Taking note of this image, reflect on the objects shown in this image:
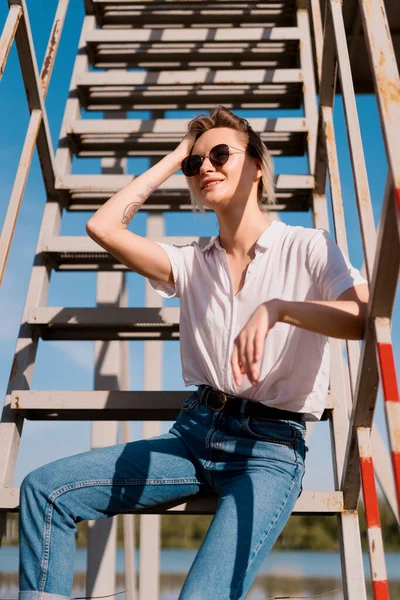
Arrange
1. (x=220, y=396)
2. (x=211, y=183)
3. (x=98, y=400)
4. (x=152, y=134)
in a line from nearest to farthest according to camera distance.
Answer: (x=220, y=396)
(x=211, y=183)
(x=98, y=400)
(x=152, y=134)

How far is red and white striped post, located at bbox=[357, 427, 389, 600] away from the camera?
5.93ft

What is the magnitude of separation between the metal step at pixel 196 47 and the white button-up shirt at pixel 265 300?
200 cm

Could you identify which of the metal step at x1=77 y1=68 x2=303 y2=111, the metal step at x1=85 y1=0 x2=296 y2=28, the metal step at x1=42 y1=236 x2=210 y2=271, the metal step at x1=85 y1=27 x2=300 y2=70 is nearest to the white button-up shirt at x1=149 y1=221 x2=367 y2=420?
the metal step at x1=42 y1=236 x2=210 y2=271

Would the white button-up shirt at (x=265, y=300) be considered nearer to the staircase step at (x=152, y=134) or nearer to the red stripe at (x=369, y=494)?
the red stripe at (x=369, y=494)

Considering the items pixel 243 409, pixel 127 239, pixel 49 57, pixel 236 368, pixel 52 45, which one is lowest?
pixel 236 368

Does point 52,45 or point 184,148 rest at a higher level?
point 52,45

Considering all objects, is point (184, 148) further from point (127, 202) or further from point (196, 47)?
point (196, 47)

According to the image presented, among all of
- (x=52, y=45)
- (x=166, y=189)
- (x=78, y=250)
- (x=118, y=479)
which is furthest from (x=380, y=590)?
(x=52, y=45)

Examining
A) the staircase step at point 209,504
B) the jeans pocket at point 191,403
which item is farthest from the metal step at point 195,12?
the staircase step at point 209,504

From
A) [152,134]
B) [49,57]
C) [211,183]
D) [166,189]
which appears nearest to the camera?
[211,183]

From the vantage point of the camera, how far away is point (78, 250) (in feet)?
9.55

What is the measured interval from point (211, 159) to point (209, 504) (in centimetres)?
113

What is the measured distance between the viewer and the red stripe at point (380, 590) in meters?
1.75

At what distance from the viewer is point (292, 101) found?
372 cm
